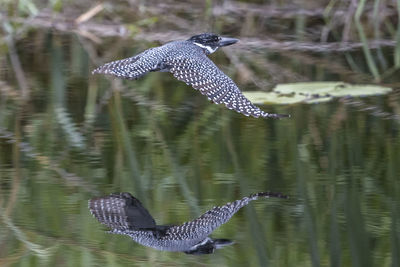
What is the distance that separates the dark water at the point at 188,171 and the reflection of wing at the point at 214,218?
0.06 meters

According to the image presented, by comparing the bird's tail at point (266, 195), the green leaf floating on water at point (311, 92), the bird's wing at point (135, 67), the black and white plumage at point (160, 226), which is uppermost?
the bird's wing at point (135, 67)

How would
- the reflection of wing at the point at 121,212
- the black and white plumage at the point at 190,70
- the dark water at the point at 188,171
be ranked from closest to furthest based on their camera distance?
1. the dark water at the point at 188,171
2. the reflection of wing at the point at 121,212
3. the black and white plumage at the point at 190,70

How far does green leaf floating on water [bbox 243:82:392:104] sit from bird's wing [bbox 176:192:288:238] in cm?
195

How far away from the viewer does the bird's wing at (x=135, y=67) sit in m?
5.17

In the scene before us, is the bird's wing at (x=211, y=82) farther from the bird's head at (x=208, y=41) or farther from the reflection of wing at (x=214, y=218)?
the bird's head at (x=208, y=41)

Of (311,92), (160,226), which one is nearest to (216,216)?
(160,226)

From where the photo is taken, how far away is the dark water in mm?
4133

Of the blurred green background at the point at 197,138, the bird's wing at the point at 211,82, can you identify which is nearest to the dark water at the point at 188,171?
the blurred green background at the point at 197,138

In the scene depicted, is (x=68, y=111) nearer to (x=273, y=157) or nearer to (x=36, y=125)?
(x=36, y=125)

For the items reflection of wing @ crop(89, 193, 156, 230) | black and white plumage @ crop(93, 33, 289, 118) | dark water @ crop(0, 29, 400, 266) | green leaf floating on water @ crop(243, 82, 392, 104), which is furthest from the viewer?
green leaf floating on water @ crop(243, 82, 392, 104)

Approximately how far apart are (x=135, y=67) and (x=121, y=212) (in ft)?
3.23

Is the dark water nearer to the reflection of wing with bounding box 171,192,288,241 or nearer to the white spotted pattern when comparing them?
A: the reflection of wing with bounding box 171,192,288,241

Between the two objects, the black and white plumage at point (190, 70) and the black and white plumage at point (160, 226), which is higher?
the black and white plumage at point (190, 70)

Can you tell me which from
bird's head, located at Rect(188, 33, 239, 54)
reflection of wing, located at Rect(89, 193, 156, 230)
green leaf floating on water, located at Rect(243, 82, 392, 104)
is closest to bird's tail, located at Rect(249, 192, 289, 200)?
reflection of wing, located at Rect(89, 193, 156, 230)
